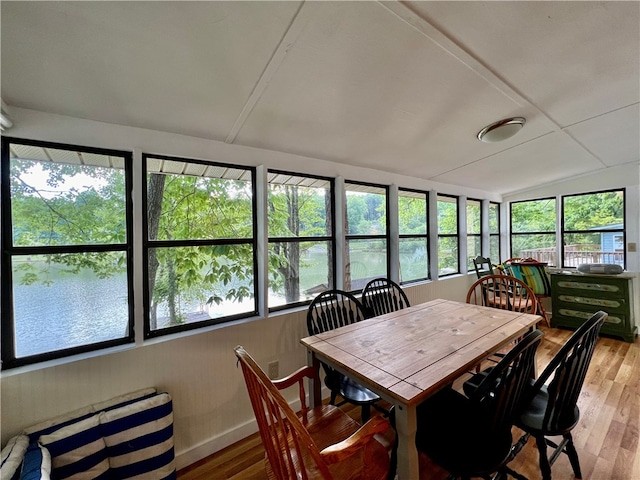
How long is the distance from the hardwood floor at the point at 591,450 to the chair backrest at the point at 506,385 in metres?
0.78

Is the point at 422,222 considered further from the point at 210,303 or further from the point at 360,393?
the point at 210,303

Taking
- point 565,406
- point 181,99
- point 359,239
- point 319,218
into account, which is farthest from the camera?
point 359,239

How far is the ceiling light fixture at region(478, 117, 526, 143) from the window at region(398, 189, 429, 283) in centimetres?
115

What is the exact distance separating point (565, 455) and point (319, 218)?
2.36m

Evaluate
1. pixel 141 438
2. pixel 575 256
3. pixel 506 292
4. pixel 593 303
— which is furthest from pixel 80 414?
pixel 575 256

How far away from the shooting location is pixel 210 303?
190 cm

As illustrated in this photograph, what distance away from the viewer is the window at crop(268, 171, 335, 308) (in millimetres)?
2207

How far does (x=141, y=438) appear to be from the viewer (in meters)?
1.39

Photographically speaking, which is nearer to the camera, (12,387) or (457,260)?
(12,387)

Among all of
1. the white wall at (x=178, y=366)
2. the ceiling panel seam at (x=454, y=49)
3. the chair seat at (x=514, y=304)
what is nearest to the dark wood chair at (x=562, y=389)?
the chair seat at (x=514, y=304)

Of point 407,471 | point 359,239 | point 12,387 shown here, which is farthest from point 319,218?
point 12,387

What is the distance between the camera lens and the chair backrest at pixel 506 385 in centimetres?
98

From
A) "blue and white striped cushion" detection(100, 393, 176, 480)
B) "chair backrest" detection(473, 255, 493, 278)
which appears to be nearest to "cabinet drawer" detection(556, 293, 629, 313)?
"chair backrest" detection(473, 255, 493, 278)

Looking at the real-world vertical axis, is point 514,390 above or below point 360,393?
above
